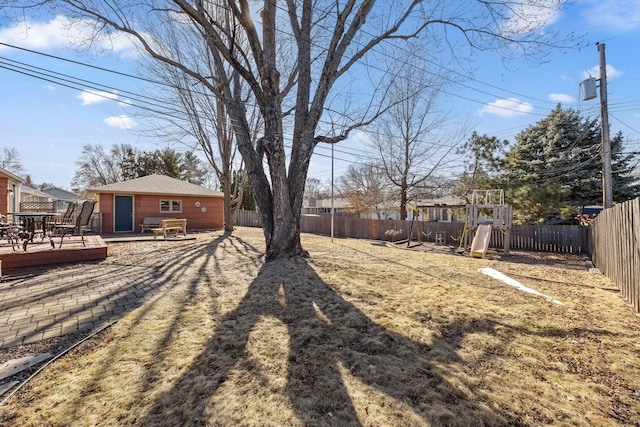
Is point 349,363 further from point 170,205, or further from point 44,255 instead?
point 170,205

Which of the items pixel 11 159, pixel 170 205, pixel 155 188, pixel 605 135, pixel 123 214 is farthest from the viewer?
pixel 11 159

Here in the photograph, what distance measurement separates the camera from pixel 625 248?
177 inches

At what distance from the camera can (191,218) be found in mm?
17578

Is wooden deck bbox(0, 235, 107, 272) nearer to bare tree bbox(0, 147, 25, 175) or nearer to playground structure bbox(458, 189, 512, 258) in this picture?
playground structure bbox(458, 189, 512, 258)

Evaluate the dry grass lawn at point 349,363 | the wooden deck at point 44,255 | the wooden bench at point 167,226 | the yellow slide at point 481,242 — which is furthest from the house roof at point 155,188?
the yellow slide at point 481,242

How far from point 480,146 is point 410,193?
497 centimetres

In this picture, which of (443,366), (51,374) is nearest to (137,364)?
(51,374)

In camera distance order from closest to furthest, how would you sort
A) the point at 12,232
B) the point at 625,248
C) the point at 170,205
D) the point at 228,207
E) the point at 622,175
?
the point at 625,248 → the point at 12,232 → the point at 622,175 → the point at 228,207 → the point at 170,205

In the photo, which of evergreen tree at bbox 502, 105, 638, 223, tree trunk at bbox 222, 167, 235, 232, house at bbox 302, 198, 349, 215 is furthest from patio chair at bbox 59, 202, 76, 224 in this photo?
house at bbox 302, 198, 349, 215

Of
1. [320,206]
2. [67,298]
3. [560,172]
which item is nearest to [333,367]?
[67,298]

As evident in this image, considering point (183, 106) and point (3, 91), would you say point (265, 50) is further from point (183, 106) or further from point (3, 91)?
point (183, 106)

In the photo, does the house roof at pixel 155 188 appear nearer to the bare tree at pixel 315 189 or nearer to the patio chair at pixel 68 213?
the patio chair at pixel 68 213

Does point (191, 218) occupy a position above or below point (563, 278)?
above

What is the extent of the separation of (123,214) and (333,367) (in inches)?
673
